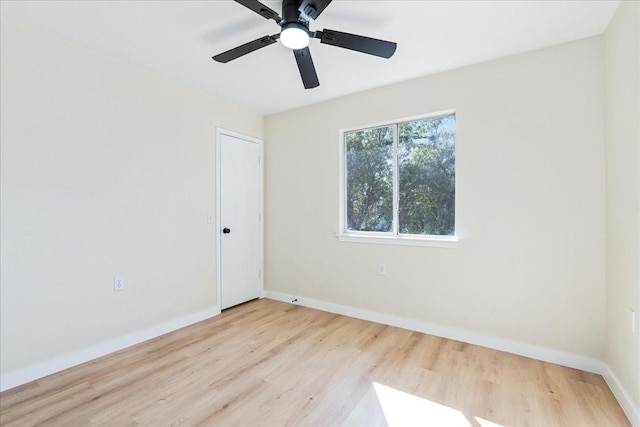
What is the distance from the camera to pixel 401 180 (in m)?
3.07

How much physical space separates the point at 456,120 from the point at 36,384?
3824mm

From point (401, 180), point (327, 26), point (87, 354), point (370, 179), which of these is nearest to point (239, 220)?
point (370, 179)

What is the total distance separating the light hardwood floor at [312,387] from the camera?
1.71 meters

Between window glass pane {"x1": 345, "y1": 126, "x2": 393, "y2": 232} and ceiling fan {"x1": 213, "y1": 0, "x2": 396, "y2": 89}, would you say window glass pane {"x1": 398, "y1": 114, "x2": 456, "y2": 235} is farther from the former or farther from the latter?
ceiling fan {"x1": 213, "y1": 0, "x2": 396, "y2": 89}

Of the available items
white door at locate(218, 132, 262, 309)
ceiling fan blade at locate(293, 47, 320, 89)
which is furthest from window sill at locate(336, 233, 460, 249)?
ceiling fan blade at locate(293, 47, 320, 89)

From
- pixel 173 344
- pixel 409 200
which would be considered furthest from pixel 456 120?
pixel 173 344

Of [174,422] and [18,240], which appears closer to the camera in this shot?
[174,422]

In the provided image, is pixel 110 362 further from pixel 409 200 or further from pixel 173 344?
pixel 409 200

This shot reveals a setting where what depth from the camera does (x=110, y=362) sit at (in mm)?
2340

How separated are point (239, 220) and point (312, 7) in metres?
2.60

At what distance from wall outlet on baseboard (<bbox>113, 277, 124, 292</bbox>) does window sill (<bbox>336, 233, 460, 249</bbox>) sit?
6.95 ft

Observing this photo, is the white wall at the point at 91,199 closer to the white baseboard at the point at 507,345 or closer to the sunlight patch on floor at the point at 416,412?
the white baseboard at the point at 507,345

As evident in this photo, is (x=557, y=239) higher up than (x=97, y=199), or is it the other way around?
(x=97, y=199)

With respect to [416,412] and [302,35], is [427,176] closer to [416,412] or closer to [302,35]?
[302,35]
